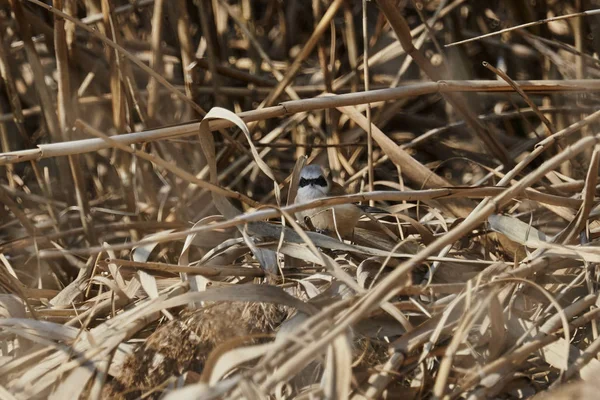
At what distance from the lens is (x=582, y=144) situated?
1.39m

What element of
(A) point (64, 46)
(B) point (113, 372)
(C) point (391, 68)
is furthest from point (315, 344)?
(C) point (391, 68)

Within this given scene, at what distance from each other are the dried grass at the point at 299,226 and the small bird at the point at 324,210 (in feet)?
0.17

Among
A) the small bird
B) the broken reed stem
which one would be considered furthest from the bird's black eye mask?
the broken reed stem

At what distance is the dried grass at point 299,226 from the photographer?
1.33 meters

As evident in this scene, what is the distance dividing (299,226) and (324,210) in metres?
0.56

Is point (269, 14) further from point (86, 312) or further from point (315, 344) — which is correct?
point (315, 344)

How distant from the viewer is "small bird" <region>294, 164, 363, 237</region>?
205cm

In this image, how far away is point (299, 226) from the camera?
146 centimetres

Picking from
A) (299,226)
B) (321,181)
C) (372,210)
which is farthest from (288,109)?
(321,181)

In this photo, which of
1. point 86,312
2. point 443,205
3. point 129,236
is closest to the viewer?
point 86,312

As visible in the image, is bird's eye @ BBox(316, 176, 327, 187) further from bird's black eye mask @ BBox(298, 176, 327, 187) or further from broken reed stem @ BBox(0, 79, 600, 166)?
broken reed stem @ BBox(0, 79, 600, 166)

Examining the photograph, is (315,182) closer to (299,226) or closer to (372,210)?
(372,210)

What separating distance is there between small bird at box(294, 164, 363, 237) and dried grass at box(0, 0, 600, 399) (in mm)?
51

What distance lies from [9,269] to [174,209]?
3.22ft
